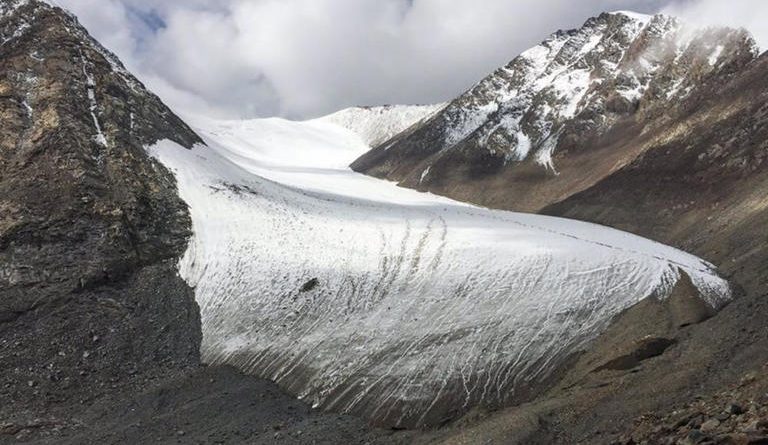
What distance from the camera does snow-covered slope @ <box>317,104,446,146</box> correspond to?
171000 millimetres

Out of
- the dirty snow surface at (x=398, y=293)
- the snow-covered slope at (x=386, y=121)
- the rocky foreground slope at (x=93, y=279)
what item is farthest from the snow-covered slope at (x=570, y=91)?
the snow-covered slope at (x=386, y=121)

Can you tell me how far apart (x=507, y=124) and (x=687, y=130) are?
1250 inches

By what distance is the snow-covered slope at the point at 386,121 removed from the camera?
17100cm

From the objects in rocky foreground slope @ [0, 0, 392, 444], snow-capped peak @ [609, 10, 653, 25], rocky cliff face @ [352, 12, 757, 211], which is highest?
snow-capped peak @ [609, 10, 653, 25]

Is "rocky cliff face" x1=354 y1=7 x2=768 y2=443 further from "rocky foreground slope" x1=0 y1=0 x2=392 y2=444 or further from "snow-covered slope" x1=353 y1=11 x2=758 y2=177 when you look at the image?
"rocky foreground slope" x1=0 y1=0 x2=392 y2=444

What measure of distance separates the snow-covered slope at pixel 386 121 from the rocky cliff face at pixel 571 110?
233 ft

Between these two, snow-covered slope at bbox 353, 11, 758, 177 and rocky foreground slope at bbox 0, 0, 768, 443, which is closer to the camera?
rocky foreground slope at bbox 0, 0, 768, 443

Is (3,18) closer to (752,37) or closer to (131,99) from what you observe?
(131,99)

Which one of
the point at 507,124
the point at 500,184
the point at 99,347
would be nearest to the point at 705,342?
the point at 99,347

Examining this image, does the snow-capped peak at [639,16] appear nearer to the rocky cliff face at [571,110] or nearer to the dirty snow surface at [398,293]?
the rocky cliff face at [571,110]

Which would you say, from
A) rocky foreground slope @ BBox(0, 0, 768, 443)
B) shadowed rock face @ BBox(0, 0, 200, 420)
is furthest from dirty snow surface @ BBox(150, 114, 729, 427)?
shadowed rock face @ BBox(0, 0, 200, 420)

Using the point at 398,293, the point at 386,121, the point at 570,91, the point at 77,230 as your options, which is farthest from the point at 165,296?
the point at 386,121

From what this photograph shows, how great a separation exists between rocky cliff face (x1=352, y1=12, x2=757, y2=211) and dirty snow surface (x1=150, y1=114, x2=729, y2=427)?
918 inches

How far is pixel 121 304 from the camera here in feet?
88.3
